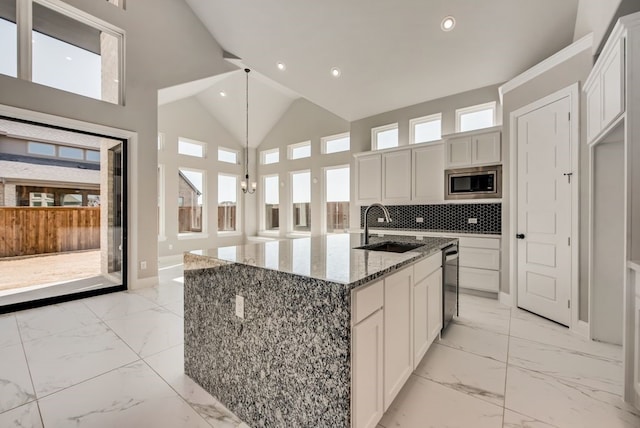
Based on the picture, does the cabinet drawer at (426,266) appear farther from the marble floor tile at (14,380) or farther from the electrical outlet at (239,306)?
the marble floor tile at (14,380)

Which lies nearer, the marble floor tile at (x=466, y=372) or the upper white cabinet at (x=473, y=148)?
the marble floor tile at (x=466, y=372)

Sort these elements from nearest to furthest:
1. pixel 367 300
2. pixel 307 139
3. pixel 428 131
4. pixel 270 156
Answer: pixel 367 300, pixel 428 131, pixel 307 139, pixel 270 156

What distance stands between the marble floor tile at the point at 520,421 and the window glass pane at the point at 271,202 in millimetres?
6862

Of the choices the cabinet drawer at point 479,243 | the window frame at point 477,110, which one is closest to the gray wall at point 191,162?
the window frame at point 477,110

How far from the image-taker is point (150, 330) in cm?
274

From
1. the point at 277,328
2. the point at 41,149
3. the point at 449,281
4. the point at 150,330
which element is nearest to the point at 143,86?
the point at 41,149

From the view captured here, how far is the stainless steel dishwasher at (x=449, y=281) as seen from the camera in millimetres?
2488

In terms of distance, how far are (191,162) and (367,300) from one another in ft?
22.3

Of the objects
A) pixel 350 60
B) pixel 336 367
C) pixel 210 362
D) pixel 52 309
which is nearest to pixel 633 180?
pixel 336 367

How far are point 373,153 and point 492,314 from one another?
3.04 metres

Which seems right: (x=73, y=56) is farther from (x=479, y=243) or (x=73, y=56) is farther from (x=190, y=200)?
(x=479, y=243)

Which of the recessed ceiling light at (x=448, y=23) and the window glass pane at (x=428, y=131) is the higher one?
the recessed ceiling light at (x=448, y=23)

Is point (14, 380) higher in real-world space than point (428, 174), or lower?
lower

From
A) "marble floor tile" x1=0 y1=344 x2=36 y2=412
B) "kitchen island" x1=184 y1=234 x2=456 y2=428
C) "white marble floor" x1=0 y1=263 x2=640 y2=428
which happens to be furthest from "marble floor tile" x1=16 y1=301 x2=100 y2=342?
"kitchen island" x1=184 y1=234 x2=456 y2=428
